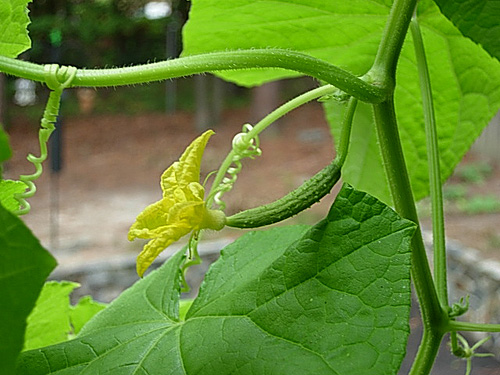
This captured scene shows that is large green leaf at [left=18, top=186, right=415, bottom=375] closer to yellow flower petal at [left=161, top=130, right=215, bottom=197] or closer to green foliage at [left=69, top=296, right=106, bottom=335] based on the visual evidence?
yellow flower petal at [left=161, top=130, right=215, bottom=197]

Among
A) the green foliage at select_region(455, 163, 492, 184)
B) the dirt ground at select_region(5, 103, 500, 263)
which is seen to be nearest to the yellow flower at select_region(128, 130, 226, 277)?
the dirt ground at select_region(5, 103, 500, 263)

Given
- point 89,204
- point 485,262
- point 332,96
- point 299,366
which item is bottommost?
point 89,204

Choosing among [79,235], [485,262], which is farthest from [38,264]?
[79,235]

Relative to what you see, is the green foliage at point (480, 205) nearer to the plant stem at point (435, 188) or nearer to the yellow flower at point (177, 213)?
the plant stem at point (435, 188)

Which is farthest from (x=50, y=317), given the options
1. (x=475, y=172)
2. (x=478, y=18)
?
(x=475, y=172)

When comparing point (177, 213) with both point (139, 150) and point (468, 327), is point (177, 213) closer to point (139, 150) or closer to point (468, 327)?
point (468, 327)

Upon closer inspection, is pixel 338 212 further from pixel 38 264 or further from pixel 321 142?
pixel 321 142

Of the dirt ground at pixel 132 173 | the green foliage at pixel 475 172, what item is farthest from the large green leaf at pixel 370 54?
the green foliage at pixel 475 172
